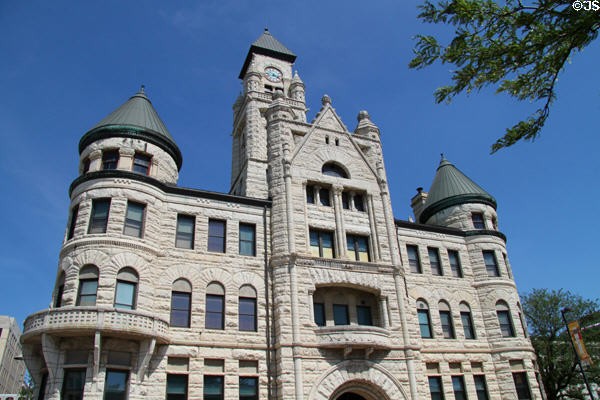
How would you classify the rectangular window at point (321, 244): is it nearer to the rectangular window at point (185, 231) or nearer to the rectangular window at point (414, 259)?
the rectangular window at point (414, 259)

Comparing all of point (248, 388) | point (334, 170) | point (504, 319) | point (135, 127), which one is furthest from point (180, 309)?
point (504, 319)

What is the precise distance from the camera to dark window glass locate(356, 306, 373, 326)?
25.1 meters

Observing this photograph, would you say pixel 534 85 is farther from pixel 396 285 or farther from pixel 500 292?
pixel 500 292

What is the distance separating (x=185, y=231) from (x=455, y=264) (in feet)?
59.5

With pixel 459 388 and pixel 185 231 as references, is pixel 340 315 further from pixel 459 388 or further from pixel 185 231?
pixel 185 231

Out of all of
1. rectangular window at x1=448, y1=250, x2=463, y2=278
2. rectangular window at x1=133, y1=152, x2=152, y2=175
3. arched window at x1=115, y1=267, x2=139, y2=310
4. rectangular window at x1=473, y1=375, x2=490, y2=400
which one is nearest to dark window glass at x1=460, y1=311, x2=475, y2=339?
rectangular window at x1=473, y1=375, x2=490, y2=400

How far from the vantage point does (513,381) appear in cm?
2686

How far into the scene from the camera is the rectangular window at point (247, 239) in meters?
24.6

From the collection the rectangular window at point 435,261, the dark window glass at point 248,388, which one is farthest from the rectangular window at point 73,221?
the rectangular window at point 435,261

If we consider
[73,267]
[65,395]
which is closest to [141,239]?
[73,267]

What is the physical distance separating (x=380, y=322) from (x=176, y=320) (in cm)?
1091

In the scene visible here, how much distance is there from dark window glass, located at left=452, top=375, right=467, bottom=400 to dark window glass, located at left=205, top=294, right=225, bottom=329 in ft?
46.4

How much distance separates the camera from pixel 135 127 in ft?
79.3

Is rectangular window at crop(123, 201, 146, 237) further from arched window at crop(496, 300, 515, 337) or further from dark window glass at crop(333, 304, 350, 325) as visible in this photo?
arched window at crop(496, 300, 515, 337)
